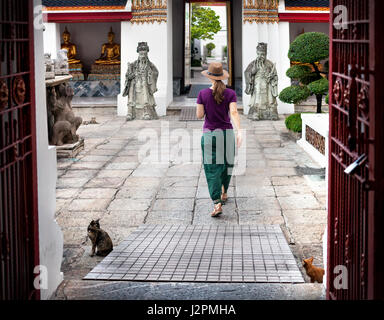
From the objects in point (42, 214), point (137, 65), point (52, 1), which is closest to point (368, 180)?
point (42, 214)

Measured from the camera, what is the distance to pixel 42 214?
179 inches

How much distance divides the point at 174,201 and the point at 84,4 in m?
11.3

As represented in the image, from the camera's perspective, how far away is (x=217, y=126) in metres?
7.36

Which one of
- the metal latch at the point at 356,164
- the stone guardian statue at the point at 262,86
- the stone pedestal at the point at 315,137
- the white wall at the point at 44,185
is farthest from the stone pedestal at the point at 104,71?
the metal latch at the point at 356,164

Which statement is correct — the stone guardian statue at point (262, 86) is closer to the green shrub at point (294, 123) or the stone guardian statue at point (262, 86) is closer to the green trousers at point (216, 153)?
the green shrub at point (294, 123)

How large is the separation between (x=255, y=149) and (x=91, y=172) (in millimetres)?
3336

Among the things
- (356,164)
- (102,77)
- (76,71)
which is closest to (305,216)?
(356,164)

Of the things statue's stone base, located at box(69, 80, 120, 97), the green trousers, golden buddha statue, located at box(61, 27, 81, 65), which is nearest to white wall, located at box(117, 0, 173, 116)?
statue's stone base, located at box(69, 80, 120, 97)

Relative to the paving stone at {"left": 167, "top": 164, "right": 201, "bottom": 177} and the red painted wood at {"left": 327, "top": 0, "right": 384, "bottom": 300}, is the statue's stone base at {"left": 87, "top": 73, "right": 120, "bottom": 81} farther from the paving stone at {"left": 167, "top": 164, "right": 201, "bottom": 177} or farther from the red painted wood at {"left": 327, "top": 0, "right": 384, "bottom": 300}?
the red painted wood at {"left": 327, "top": 0, "right": 384, "bottom": 300}

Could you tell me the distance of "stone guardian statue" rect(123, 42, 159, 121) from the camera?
16203 mm

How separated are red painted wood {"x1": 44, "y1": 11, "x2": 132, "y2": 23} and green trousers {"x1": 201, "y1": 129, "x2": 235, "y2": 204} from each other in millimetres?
10894

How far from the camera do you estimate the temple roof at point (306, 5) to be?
1771 cm

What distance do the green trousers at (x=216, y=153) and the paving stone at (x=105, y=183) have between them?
2.14 meters

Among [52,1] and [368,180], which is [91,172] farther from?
[52,1]
